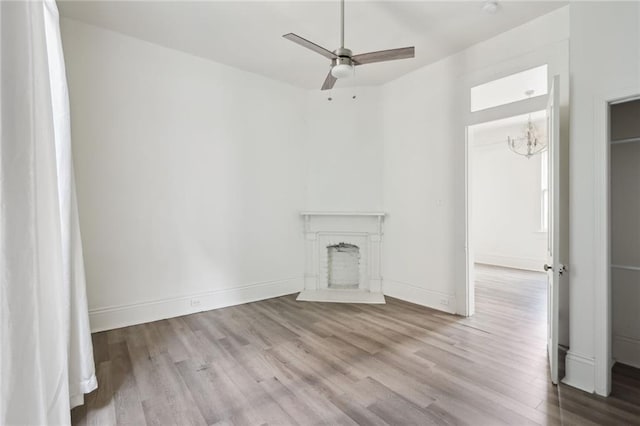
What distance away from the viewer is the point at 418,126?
14.1 feet

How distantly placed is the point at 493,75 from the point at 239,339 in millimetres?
4004

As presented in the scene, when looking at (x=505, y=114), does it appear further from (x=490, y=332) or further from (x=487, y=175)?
(x=487, y=175)

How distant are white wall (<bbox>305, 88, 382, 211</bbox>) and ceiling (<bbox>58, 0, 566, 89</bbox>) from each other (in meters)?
0.93

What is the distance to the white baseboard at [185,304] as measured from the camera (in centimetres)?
338

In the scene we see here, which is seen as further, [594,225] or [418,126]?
[418,126]

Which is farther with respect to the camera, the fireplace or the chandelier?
the chandelier

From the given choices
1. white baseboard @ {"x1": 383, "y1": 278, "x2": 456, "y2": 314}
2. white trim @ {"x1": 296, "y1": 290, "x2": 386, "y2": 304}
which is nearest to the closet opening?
white baseboard @ {"x1": 383, "y1": 278, "x2": 456, "y2": 314}

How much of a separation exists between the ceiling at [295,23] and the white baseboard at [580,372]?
309cm

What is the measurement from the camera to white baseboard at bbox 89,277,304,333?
3.38 metres

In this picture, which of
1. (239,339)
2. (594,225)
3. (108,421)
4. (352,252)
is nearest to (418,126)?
(352,252)

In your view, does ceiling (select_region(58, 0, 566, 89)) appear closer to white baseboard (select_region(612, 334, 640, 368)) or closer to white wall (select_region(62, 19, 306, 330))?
white wall (select_region(62, 19, 306, 330))

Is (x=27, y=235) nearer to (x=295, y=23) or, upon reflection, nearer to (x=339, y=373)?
(x=339, y=373)

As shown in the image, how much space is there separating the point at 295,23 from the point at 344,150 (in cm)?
206

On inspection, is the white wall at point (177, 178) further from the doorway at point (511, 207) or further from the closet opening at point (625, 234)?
the closet opening at point (625, 234)
